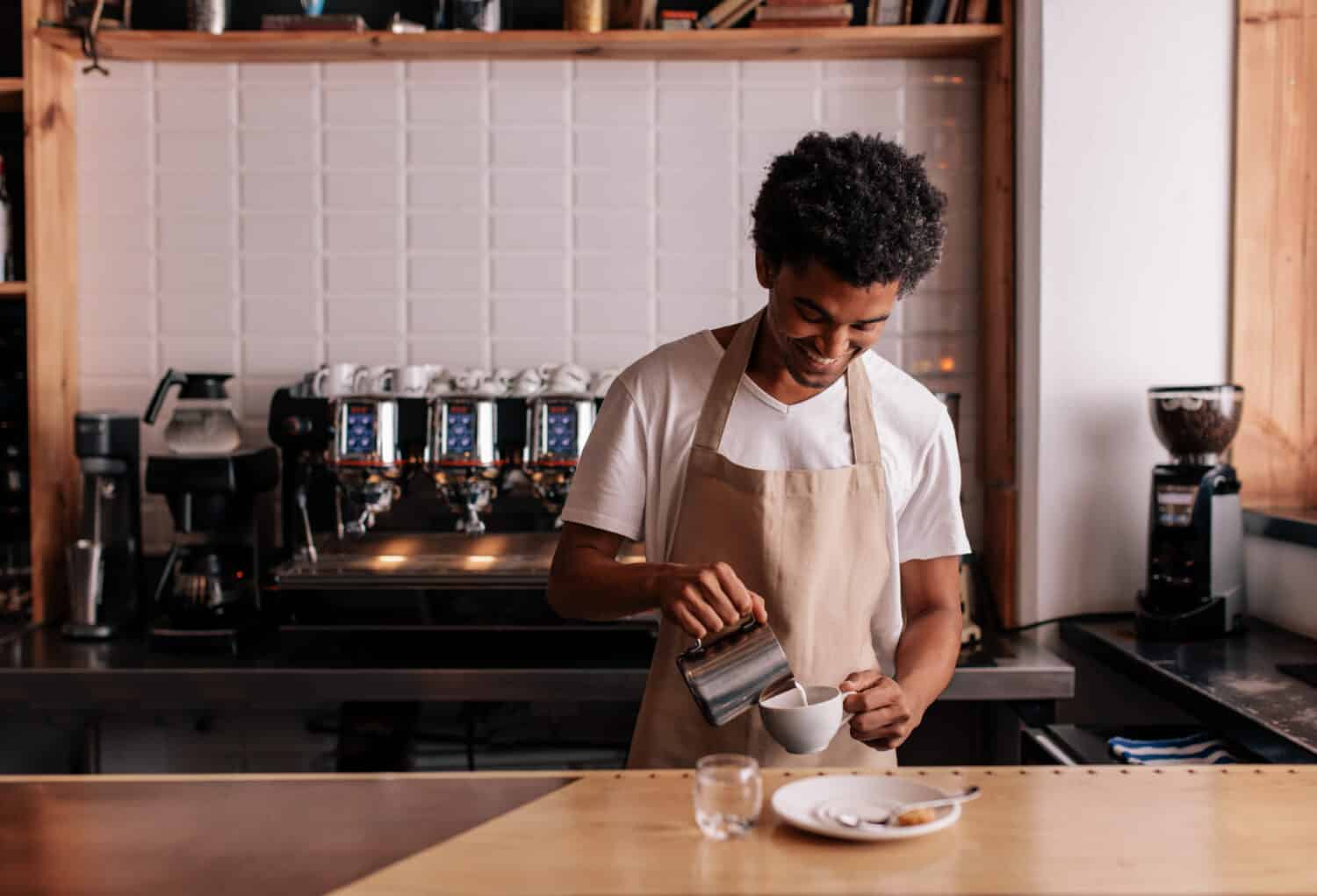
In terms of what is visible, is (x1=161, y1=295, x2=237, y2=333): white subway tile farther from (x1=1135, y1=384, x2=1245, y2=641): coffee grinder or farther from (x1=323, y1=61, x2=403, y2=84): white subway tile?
(x1=1135, y1=384, x2=1245, y2=641): coffee grinder

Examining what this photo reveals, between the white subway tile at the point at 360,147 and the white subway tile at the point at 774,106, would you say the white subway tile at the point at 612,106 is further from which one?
the white subway tile at the point at 360,147

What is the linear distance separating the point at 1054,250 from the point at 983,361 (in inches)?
16.2

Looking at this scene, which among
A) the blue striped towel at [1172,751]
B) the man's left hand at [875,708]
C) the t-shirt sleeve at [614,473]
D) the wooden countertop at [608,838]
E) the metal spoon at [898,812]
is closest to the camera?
the wooden countertop at [608,838]

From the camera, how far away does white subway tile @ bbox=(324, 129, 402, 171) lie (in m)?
3.24

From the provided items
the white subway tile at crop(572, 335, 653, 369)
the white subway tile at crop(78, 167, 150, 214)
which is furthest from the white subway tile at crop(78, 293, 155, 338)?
the white subway tile at crop(572, 335, 653, 369)

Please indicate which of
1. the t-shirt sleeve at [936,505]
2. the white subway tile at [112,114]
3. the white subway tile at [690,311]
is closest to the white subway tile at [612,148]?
the white subway tile at [690,311]

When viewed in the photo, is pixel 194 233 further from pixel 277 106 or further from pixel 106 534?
pixel 106 534

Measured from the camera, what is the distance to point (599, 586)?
1763 millimetres

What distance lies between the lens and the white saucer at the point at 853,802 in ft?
Result: 4.25

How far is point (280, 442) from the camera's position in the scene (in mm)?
2873

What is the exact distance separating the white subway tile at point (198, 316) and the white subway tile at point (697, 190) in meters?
1.17

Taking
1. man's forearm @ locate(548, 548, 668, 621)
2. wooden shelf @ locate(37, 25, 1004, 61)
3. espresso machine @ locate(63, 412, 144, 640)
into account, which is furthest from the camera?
wooden shelf @ locate(37, 25, 1004, 61)

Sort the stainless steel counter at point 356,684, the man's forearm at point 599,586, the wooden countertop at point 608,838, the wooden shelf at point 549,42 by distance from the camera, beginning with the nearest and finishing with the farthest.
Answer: the wooden countertop at point 608,838 → the man's forearm at point 599,586 → the stainless steel counter at point 356,684 → the wooden shelf at point 549,42

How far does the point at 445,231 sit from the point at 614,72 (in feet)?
1.98
